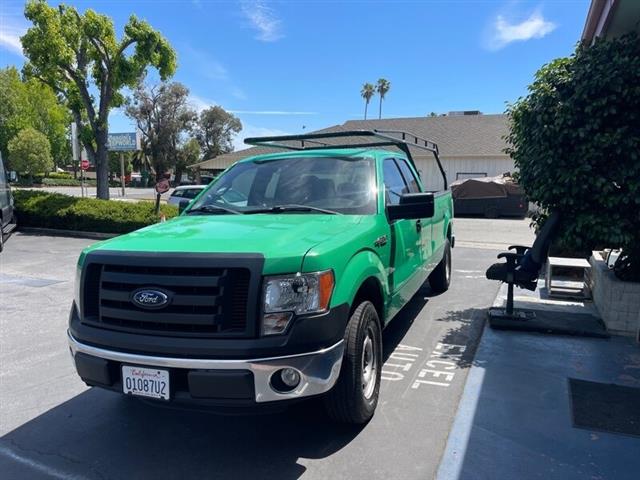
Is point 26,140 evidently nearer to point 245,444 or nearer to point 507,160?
point 507,160

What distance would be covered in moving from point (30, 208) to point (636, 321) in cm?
1597

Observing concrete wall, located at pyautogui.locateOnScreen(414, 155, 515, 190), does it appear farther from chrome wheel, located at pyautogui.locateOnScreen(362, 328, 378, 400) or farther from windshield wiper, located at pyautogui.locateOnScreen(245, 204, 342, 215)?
chrome wheel, located at pyautogui.locateOnScreen(362, 328, 378, 400)

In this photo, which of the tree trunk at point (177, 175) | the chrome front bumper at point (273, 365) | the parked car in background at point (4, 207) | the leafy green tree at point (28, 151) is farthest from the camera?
the tree trunk at point (177, 175)

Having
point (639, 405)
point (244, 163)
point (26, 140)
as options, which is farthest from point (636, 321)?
point (26, 140)

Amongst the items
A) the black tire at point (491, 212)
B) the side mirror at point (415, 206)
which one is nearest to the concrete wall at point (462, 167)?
the black tire at point (491, 212)

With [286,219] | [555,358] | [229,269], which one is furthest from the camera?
[555,358]

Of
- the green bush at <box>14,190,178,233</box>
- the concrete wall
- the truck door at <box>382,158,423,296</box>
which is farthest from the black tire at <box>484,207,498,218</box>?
the truck door at <box>382,158,423,296</box>

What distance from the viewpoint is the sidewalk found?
9.58 ft

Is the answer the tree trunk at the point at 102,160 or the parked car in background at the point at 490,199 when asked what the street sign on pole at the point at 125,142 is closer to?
the tree trunk at the point at 102,160

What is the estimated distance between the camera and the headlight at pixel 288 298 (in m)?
2.68

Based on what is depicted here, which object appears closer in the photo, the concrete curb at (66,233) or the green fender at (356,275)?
the green fender at (356,275)

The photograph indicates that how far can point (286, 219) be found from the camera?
11.7 ft

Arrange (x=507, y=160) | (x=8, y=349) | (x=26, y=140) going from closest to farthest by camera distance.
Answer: (x=8, y=349), (x=507, y=160), (x=26, y=140)

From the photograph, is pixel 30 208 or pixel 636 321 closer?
pixel 636 321
